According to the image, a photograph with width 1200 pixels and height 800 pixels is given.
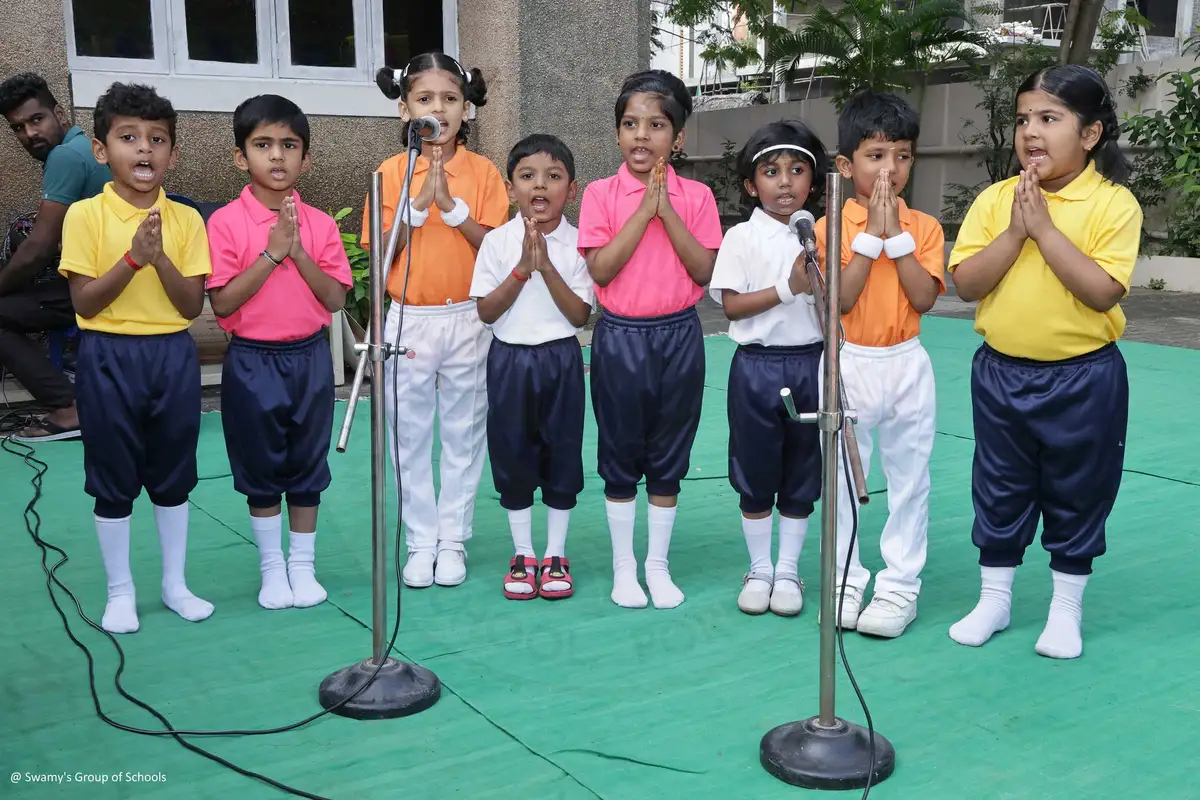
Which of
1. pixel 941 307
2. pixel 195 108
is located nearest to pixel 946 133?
pixel 941 307

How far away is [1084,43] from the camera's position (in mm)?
11148

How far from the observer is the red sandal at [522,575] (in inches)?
135

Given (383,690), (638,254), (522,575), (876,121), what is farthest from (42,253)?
(876,121)

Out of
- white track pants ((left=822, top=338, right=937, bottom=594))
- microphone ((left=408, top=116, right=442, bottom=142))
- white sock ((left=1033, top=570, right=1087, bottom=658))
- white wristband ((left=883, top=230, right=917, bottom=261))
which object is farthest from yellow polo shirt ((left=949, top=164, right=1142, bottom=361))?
microphone ((left=408, top=116, right=442, bottom=142))

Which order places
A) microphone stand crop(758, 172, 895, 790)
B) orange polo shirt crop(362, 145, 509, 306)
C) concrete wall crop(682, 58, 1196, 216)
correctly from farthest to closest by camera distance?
1. concrete wall crop(682, 58, 1196, 216)
2. orange polo shirt crop(362, 145, 509, 306)
3. microphone stand crop(758, 172, 895, 790)

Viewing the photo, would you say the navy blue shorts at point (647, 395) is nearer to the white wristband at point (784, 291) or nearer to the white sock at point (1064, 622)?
the white wristband at point (784, 291)

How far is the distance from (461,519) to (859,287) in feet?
4.64

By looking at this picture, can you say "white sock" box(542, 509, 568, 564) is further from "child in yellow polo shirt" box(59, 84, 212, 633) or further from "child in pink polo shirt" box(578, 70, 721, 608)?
"child in yellow polo shirt" box(59, 84, 212, 633)

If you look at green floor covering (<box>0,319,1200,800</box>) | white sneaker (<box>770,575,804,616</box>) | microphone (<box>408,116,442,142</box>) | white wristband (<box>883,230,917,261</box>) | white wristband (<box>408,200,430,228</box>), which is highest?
microphone (<box>408,116,442,142</box>)

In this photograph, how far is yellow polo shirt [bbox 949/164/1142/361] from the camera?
2.85 metres

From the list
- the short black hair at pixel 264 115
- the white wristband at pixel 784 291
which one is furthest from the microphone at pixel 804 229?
the short black hair at pixel 264 115

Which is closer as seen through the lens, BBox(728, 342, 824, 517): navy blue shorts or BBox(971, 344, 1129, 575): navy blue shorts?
BBox(971, 344, 1129, 575): navy blue shorts

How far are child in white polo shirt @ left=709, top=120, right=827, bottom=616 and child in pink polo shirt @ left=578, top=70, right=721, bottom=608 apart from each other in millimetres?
122

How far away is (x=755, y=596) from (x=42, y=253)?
376 centimetres
